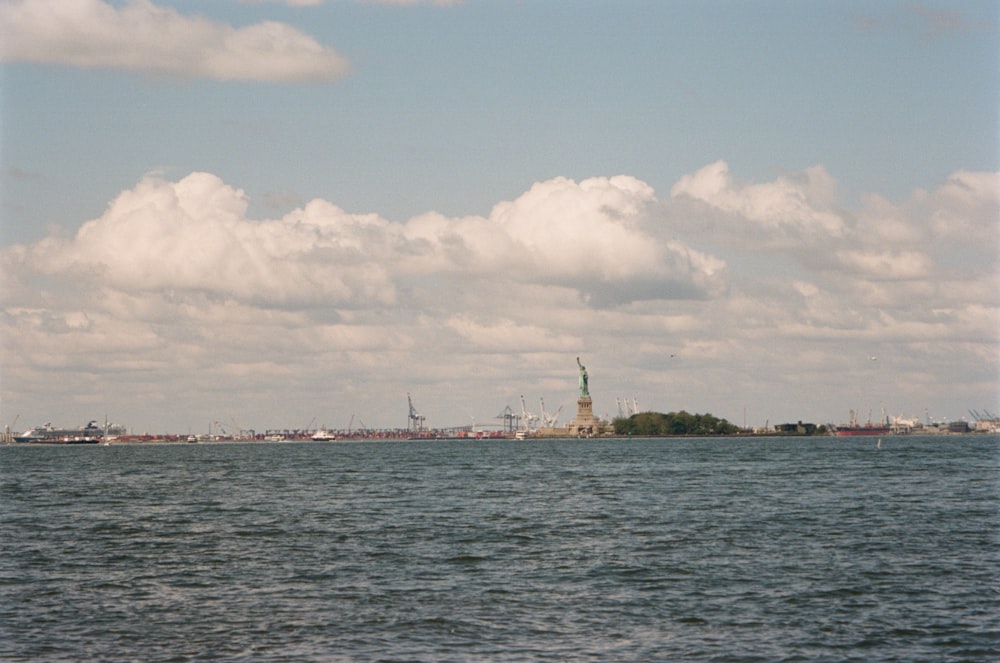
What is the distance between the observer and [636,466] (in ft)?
560

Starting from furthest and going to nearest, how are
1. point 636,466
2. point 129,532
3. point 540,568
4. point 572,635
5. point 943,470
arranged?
point 636,466 → point 943,470 → point 129,532 → point 540,568 → point 572,635

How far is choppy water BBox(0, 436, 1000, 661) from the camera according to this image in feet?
119

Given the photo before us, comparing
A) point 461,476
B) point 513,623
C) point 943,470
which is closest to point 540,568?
point 513,623

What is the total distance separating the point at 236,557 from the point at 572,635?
2566 centimetres

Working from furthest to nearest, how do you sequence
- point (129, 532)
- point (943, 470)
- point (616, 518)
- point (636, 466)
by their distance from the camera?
1. point (636, 466)
2. point (943, 470)
3. point (616, 518)
4. point (129, 532)

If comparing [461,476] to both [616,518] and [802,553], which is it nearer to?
[616,518]

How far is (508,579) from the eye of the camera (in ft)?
160

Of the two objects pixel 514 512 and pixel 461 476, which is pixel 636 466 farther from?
pixel 514 512

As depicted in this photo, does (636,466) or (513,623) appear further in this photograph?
(636,466)

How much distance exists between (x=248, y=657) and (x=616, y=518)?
44.9 meters

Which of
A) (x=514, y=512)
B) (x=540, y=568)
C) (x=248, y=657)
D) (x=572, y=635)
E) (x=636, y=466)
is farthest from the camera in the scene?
(x=636, y=466)

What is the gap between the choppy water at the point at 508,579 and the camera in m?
36.1

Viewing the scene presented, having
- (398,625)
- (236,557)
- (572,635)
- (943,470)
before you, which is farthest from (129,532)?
(943,470)

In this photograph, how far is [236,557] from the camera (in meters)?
57.2
